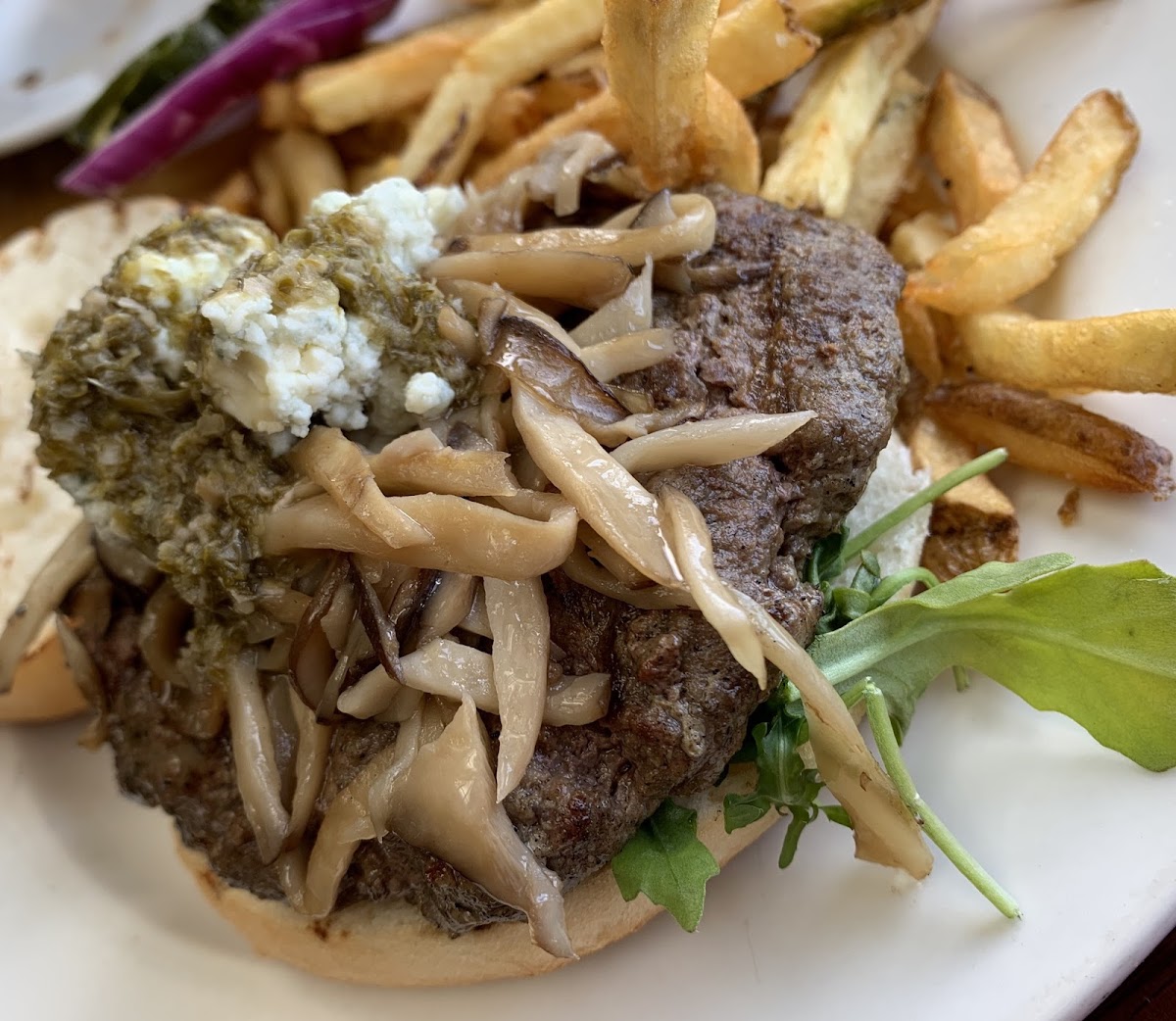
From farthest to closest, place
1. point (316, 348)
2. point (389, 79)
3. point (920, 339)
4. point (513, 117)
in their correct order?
point (389, 79)
point (513, 117)
point (920, 339)
point (316, 348)

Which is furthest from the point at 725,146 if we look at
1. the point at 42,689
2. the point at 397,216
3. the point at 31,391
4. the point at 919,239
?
the point at 42,689

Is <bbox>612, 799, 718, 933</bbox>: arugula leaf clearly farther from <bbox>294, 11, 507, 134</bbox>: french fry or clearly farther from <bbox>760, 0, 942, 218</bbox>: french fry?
<bbox>294, 11, 507, 134</bbox>: french fry

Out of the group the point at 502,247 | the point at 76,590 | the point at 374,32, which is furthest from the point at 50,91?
the point at 502,247

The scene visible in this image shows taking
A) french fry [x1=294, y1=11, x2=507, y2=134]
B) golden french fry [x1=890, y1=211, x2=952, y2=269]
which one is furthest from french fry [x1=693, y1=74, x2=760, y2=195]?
french fry [x1=294, y1=11, x2=507, y2=134]

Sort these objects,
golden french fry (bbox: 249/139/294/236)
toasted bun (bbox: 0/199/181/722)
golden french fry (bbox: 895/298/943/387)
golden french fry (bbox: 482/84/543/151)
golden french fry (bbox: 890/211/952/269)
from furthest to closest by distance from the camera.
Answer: golden french fry (bbox: 249/139/294/236) → golden french fry (bbox: 482/84/543/151) → toasted bun (bbox: 0/199/181/722) → golden french fry (bbox: 890/211/952/269) → golden french fry (bbox: 895/298/943/387)

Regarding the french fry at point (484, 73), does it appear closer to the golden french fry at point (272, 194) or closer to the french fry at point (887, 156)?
the golden french fry at point (272, 194)

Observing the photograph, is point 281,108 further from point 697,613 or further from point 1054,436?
point 1054,436

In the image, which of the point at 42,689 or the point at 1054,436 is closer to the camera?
the point at 1054,436
